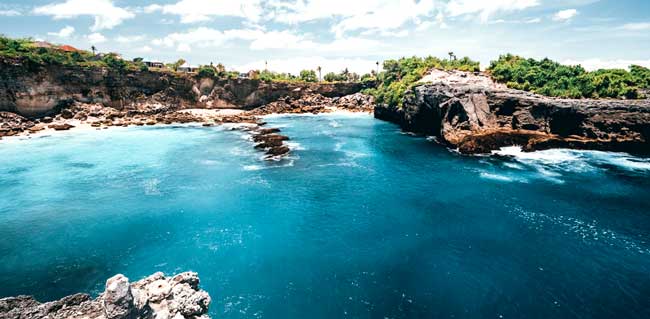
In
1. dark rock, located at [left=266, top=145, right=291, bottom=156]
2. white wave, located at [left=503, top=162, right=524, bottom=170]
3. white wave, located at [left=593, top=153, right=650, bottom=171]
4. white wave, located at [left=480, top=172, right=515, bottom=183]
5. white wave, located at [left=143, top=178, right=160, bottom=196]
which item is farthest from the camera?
dark rock, located at [left=266, top=145, right=291, bottom=156]

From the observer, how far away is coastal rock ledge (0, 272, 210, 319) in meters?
12.0

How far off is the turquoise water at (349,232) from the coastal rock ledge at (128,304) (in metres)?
4.41

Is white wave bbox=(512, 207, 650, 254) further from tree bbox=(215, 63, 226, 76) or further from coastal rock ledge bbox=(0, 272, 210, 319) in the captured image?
tree bbox=(215, 63, 226, 76)

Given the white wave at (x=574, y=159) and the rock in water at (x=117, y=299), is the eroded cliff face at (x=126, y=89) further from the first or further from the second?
the rock in water at (x=117, y=299)

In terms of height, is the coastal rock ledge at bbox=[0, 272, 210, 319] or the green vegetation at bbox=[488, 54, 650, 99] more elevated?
the green vegetation at bbox=[488, 54, 650, 99]

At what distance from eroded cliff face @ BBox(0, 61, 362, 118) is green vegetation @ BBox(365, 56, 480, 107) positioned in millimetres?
18490

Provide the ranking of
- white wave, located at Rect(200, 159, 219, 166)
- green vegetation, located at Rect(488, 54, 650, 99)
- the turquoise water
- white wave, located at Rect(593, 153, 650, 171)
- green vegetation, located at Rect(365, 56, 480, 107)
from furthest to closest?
green vegetation, located at Rect(365, 56, 480, 107), green vegetation, located at Rect(488, 54, 650, 99), white wave, located at Rect(200, 159, 219, 166), white wave, located at Rect(593, 153, 650, 171), the turquoise water

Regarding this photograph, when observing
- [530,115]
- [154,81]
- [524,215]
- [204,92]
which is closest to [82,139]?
[154,81]

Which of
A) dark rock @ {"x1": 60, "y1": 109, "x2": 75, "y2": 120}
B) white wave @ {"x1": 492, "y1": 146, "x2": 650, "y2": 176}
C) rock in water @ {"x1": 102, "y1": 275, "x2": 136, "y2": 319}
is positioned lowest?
white wave @ {"x1": 492, "y1": 146, "x2": 650, "y2": 176}

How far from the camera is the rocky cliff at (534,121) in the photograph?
50094 mm

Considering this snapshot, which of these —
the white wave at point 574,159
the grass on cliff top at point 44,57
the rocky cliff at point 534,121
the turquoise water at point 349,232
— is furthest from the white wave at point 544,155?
the grass on cliff top at point 44,57

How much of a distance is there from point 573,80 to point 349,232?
65104 millimetres

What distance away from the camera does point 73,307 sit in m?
13.9

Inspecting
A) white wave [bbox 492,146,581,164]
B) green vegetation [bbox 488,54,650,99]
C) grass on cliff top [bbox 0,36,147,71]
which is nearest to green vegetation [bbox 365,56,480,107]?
green vegetation [bbox 488,54,650,99]
